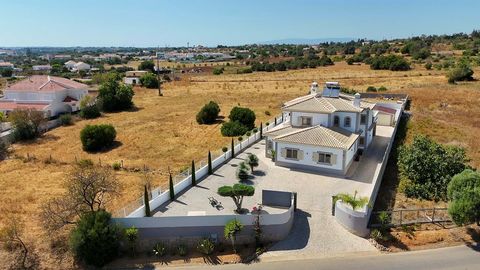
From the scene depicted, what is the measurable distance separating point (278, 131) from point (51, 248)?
1958 cm

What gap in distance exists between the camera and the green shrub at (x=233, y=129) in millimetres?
45156

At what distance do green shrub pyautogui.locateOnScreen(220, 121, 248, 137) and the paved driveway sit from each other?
31.5 feet

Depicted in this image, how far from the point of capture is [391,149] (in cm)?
3834

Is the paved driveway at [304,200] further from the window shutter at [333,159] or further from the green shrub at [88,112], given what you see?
the green shrub at [88,112]

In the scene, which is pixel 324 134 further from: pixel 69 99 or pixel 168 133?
pixel 69 99

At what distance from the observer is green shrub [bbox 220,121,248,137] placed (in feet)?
148

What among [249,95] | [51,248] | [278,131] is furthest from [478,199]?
[249,95]

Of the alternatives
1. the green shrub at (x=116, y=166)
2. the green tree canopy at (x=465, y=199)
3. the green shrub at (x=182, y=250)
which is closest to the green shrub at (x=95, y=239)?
the green shrub at (x=182, y=250)

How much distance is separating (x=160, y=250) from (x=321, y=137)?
15.9m

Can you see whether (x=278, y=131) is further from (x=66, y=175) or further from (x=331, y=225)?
(x=66, y=175)

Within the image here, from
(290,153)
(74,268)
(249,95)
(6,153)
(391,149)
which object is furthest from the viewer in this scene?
(249,95)

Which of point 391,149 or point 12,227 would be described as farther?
point 391,149

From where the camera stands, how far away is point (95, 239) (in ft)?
64.5

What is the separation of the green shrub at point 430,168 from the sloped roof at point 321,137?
15.7 ft
